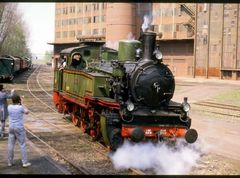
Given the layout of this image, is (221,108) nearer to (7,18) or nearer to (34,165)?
(34,165)

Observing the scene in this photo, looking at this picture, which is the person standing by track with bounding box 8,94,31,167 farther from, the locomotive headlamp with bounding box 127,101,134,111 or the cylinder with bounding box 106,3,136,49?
the cylinder with bounding box 106,3,136,49

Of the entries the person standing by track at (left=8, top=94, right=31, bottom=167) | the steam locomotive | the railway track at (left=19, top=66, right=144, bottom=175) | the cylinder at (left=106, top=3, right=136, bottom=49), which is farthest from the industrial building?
the person standing by track at (left=8, top=94, right=31, bottom=167)

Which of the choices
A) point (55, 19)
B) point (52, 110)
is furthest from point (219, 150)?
point (55, 19)

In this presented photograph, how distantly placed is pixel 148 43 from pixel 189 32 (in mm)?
50257

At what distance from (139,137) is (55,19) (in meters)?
97.5

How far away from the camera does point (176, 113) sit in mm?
12031

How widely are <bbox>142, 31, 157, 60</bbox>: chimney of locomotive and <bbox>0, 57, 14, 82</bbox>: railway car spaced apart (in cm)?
2984

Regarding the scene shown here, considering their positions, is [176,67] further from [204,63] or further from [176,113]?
[176,113]

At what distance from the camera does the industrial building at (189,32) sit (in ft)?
156

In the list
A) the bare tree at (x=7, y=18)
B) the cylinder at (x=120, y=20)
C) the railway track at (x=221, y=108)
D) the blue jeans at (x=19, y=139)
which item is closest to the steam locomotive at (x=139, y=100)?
the blue jeans at (x=19, y=139)

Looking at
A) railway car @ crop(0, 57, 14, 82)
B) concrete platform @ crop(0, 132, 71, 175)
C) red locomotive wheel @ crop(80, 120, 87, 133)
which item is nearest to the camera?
concrete platform @ crop(0, 132, 71, 175)

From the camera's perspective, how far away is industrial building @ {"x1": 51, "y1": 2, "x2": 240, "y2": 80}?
156ft

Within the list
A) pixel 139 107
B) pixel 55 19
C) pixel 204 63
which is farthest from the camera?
pixel 55 19

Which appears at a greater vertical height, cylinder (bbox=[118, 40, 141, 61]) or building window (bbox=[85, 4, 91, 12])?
building window (bbox=[85, 4, 91, 12])
